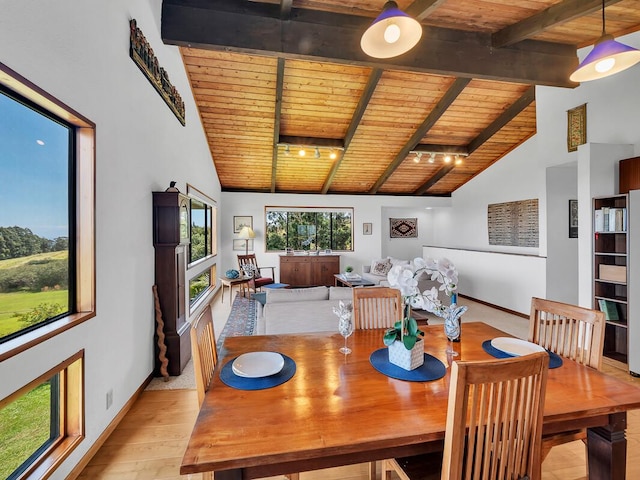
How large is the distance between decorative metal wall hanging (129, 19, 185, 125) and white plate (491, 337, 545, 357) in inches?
131

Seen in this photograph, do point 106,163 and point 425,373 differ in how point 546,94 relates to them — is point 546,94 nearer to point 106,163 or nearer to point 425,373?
point 425,373

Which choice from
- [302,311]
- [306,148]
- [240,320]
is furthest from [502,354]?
[306,148]

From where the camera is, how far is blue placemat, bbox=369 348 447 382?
1372 millimetres

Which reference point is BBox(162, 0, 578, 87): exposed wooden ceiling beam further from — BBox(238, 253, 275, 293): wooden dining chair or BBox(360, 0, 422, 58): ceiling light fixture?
BBox(238, 253, 275, 293): wooden dining chair

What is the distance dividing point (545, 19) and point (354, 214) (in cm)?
555

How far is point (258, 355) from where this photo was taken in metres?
1.57

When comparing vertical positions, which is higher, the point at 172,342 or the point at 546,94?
the point at 546,94

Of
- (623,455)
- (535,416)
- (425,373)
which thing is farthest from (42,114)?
(623,455)

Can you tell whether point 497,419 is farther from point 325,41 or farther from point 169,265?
point 325,41

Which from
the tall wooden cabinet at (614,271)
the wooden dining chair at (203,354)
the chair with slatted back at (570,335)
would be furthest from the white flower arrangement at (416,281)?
the tall wooden cabinet at (614,271)

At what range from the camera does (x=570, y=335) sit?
1.73 m

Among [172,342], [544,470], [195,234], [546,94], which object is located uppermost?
[546,94]

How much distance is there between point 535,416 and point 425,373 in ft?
1.42

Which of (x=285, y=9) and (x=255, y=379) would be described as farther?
(x=285, y=9)
